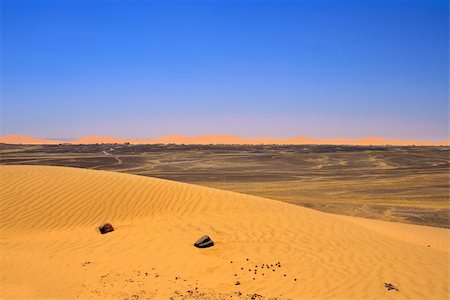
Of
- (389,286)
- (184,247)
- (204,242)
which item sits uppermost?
(204,242)

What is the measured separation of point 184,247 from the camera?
28.8 ft

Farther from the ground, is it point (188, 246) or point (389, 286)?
→ point (188, 246)

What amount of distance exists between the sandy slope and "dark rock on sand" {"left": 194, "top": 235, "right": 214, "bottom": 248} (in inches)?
5.8

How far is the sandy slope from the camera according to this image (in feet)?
22.3

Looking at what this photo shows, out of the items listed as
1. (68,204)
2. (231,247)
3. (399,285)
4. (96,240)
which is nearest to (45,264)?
(96,240)

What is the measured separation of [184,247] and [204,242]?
1.54 ft

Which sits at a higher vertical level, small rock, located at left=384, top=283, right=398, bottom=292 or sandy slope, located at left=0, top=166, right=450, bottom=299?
sandy slope, located at left=0, top=166, right=450, bottom=299

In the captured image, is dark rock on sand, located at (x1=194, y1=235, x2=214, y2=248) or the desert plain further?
dark rock on sand, located at (x1=194, y1=235, x2=214, y2=248)

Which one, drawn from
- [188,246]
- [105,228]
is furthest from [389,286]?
[105,228]

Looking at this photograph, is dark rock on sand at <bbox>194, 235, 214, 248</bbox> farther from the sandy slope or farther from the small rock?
the small rock

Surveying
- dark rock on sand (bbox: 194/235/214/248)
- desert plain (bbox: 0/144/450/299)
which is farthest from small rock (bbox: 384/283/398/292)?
dark rock on sand (bbox: 194/235/214/248)

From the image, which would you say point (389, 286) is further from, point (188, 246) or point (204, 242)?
point (188, 246)

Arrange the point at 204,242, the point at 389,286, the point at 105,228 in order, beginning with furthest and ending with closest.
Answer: the point at 105,228 < the point at 204,242 < the point at 389,286

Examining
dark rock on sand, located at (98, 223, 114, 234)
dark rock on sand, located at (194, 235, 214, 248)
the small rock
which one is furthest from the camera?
dark rock on sand, located at (98, 223, 114, 234)
